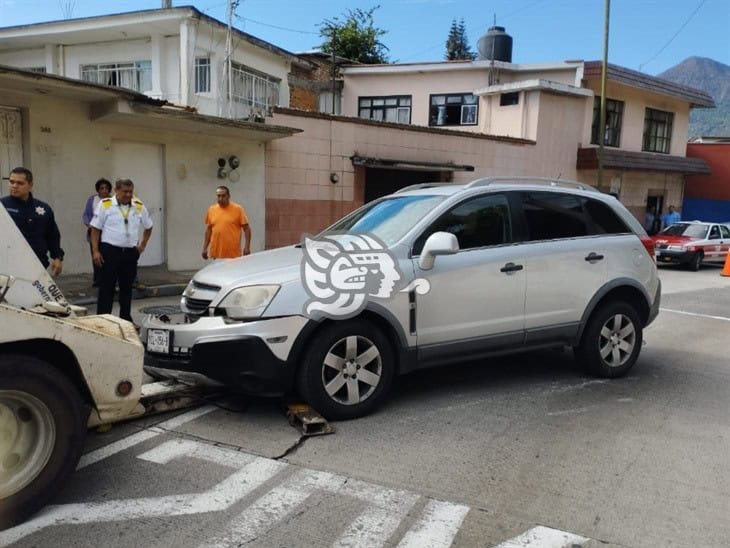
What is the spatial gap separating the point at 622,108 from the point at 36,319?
23.7 meters

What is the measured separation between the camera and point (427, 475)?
367cm

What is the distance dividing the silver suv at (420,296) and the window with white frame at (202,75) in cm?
1217

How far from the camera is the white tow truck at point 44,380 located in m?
2.96

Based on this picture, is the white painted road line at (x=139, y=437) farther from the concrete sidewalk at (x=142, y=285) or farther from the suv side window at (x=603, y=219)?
the concrete sidewalk at (x=142, y=285)

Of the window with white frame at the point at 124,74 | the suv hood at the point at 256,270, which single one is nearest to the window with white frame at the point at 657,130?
the window with white frame at the point at 124,74

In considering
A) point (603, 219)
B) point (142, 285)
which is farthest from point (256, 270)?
point (142, 285)

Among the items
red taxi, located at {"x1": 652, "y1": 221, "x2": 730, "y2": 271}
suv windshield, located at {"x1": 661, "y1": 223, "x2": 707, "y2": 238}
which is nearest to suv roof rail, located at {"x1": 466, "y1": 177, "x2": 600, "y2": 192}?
red taxi, located at {"x1": 652, "y1": 221, "x2": 730, "y2": 271}

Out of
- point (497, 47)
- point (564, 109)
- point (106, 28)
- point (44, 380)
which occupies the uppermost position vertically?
point (497, 47)

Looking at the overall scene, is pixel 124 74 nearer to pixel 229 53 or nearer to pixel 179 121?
pixel 229 53

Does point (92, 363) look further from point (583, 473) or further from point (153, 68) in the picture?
point (153, 68)

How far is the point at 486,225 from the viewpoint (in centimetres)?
510

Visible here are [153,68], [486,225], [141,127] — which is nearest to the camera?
[486,225]

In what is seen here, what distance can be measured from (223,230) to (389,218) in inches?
130

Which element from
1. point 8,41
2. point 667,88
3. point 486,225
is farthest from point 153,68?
point 667,88
